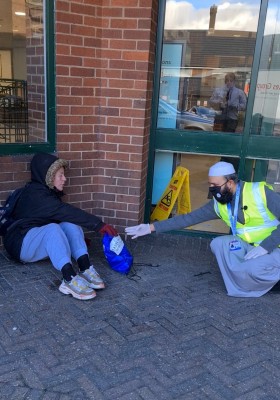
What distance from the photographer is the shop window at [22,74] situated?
4117mm

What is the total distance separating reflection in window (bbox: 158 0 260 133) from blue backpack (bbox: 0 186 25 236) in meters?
1.91

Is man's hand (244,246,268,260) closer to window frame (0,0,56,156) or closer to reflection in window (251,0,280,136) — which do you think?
reflection in window (251,0,280,136)

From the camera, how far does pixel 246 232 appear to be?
362 centimetres

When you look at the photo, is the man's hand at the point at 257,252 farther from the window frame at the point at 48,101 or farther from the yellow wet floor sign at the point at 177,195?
the window frame at the point at 48,101

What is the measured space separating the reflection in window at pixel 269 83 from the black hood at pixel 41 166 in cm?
229

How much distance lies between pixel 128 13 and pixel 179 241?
2531 mm

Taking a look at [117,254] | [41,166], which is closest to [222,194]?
[117,254]

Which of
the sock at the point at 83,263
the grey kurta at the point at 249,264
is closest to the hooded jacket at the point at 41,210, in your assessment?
the sock at the point at 83,263

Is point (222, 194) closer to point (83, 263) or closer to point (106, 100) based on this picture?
point (83, 263)

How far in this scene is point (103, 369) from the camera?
2.60 meters

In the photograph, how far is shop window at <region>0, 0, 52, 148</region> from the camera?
4.12 m

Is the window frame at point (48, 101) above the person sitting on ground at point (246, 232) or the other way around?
above

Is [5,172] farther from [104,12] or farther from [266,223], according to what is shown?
[266,223]

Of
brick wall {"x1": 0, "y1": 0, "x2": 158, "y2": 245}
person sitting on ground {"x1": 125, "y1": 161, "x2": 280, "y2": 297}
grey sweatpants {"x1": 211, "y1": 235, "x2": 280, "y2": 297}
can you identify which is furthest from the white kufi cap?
brick wall {"x1": 0, "y1": 0, "x2": 158, "y2": 245}
